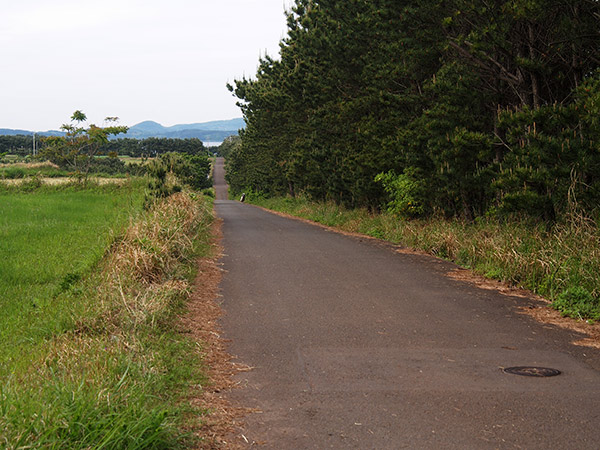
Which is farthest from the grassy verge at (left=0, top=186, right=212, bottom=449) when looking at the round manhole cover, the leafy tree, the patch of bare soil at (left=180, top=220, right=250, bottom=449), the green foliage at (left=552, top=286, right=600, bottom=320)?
the leafy tree

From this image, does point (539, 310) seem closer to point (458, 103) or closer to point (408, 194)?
point (458, 103)

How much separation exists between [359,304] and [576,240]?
3.73 metres

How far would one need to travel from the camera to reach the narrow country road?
455 centimetres

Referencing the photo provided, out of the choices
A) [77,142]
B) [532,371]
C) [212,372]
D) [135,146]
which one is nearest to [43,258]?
[212,372]

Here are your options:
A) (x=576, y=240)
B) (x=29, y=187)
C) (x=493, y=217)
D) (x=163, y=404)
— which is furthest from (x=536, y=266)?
(x=29, y=187)

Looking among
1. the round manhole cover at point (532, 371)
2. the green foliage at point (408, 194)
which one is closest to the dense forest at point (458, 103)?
the green foliage at point (408, 194)

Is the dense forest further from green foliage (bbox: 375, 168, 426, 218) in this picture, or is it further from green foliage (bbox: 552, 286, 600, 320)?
green foliage (bbox: 552, 286, 600, 320)

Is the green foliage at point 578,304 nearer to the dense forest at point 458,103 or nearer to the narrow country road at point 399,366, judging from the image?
the narrow country road at point 399,366

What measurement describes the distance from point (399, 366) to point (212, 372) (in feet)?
6.14

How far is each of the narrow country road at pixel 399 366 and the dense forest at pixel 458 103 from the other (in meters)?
2.88

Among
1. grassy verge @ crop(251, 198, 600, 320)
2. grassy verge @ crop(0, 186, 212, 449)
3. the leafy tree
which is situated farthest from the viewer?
the leafy tree

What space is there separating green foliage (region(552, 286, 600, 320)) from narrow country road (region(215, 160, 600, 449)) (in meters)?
0.60

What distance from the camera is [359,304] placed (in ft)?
30.2

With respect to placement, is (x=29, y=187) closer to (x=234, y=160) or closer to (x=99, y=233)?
(x=99, y=233)
